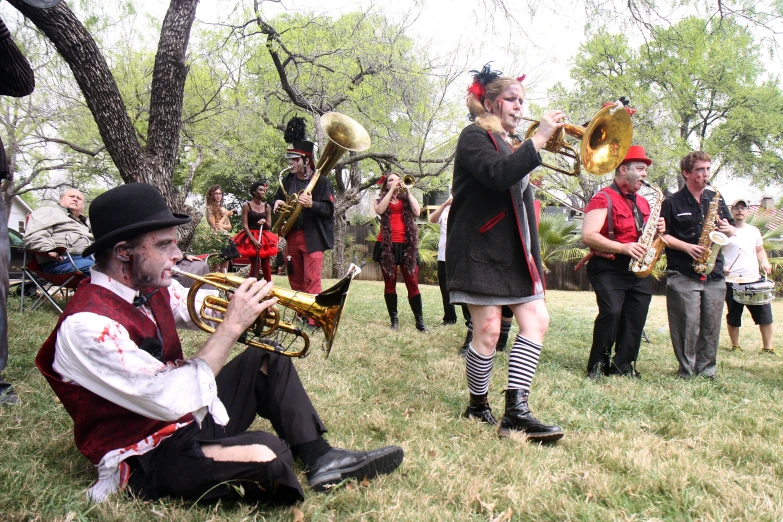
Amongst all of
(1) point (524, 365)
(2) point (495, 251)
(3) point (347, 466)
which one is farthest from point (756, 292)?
(3) point (347, 466)

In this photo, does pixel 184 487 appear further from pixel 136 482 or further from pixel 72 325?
pixel 72 325

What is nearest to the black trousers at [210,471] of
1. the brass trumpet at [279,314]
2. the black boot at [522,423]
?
the brass trumpet at [279,314]

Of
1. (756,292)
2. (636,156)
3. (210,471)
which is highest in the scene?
(636,156)

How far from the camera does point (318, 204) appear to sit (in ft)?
19.3

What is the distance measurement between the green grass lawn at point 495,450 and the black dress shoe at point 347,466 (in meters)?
0.05

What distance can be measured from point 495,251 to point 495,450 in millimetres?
1081

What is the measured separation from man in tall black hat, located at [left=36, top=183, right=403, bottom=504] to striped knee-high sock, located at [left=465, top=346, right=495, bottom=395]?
1434mm

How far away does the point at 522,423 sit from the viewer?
2.91 meters

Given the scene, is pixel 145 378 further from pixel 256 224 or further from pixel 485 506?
pixel 256 224

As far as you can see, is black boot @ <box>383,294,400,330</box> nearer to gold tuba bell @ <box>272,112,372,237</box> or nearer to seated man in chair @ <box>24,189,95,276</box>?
gold tuba bell @ <box>272,112,372,237</box>

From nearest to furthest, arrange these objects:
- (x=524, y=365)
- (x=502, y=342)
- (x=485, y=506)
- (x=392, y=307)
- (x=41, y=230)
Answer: (x=485, y=506), (x=524, y=365), (x=502, y=342), (x=41, y=230), (x=392, y=307)

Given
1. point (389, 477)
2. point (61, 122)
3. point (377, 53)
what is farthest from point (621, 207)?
point (61, 122)

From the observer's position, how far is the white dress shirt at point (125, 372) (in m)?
1.75

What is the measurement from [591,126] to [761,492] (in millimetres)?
2146
